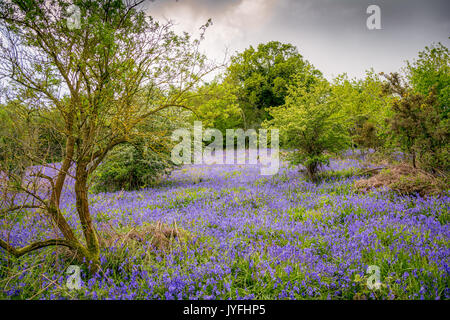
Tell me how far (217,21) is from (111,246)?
3.70 metres

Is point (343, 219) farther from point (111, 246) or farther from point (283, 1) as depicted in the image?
point (283, 1)

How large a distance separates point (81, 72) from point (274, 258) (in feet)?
10.6

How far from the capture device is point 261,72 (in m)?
27.4

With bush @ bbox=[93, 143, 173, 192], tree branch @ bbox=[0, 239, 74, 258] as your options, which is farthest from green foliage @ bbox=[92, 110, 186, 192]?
tree branch @ bbox=[0, 239, 74, 258]

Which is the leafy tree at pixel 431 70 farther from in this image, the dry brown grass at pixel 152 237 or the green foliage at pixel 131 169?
the dry brown grass at pixel 152 237

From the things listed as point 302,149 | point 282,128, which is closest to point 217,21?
point 282,128

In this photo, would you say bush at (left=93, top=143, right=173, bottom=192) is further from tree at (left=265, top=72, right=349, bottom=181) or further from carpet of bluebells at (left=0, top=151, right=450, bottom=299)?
tree at (left=265, top=72, right=349, bottom=181)

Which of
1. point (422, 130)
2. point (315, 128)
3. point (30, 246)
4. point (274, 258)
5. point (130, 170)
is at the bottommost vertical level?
point (274, 258)

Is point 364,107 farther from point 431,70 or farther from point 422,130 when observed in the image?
point 422,130

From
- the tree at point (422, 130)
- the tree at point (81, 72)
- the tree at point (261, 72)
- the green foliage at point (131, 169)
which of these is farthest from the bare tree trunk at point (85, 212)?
the tree at point (261, 72)

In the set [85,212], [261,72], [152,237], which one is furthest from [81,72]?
[261,72]

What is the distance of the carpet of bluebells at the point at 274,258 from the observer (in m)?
2.36

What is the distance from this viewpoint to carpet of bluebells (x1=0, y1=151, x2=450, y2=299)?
2357 millimetres

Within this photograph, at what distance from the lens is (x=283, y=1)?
21.3 feet
